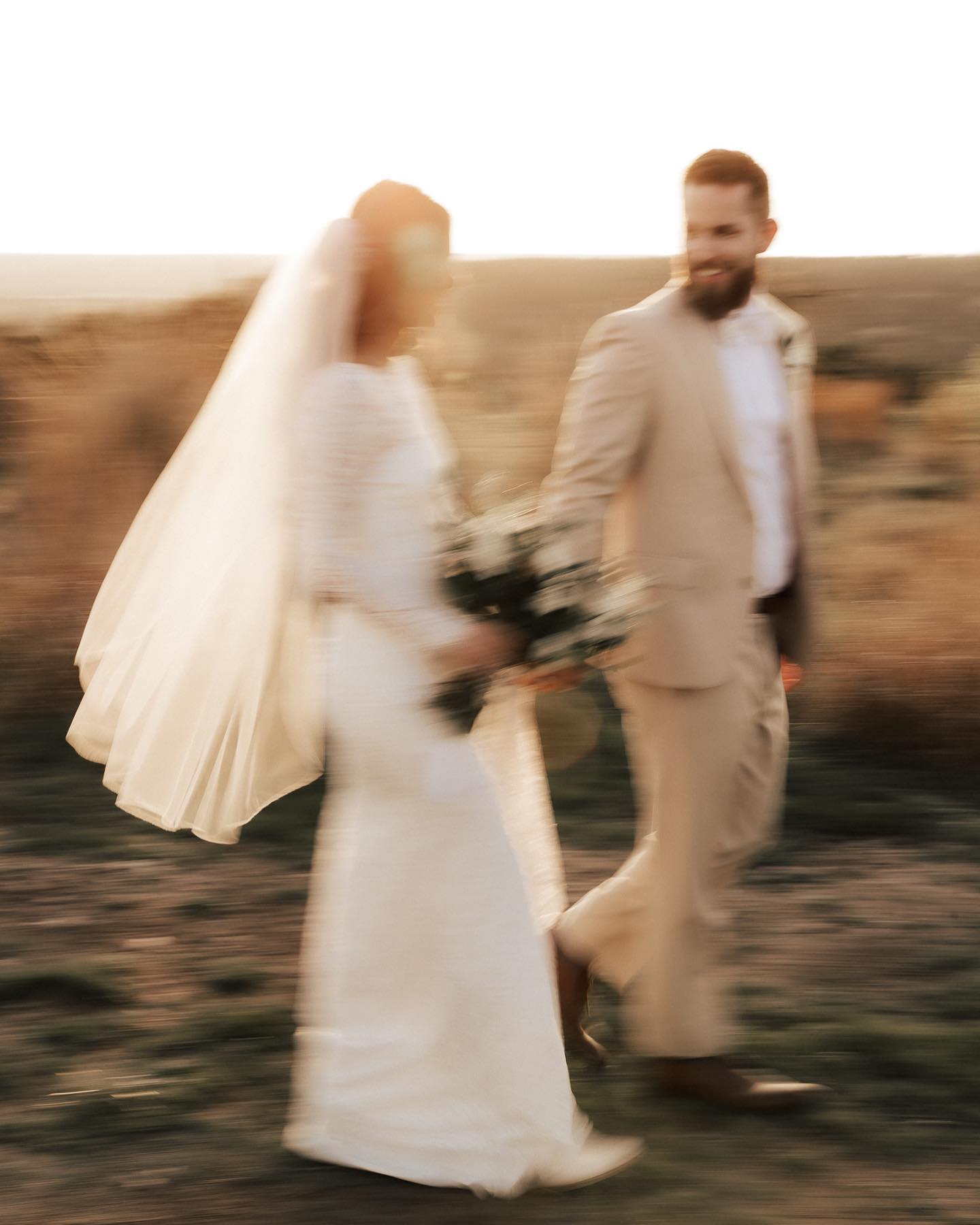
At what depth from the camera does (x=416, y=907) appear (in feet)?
10.5

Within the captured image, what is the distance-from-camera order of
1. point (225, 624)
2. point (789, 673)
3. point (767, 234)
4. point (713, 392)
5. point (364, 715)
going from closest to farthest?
1. point (364, 715)
2. point (225, 624)
3. point (713, 392)
4. point (767, 234)
5. point (789, 673)

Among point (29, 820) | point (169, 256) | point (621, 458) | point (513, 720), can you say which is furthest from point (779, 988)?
point (169, 256)

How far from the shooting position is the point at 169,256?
349 feet

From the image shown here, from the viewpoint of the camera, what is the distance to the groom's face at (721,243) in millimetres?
3447

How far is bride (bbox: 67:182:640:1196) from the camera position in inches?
121

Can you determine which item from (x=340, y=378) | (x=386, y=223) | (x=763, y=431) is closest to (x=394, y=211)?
(x=386, y=223)

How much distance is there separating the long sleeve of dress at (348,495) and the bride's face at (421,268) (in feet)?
0.53

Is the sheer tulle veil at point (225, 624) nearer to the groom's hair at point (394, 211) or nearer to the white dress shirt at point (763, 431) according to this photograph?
the groom's hair at point (394, 211)

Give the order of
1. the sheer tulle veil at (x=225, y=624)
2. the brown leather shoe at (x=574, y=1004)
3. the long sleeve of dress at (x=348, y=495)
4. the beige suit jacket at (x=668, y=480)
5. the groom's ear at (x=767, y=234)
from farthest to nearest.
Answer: the brown leather shoe at (x=574, y=1004) < the groom's ear at (x=767, y=234) < the beige suit jacket at (x=668, y=480) < the sheer tulle veil at (x=225, y=624) < the long sleeve of dress at (x=348, y=495)

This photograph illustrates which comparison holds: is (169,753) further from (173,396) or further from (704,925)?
(173,396)

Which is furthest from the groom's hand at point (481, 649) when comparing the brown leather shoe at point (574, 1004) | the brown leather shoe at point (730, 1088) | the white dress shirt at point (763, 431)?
the brown leather shoe at point (730, 1088)

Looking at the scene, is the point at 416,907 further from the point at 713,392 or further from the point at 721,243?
the point at 721,243

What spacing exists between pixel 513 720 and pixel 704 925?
26.2 inches

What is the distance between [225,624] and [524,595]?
686 mm
